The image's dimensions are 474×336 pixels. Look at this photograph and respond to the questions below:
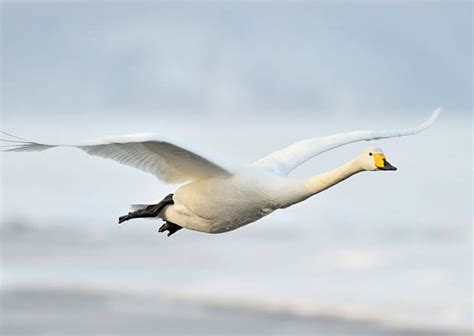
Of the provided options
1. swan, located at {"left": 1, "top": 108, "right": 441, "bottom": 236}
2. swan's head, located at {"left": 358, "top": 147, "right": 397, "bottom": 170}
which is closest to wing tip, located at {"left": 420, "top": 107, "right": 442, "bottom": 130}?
swan, located at {"left": 1, "top": 108, "right": 441, "bottom": 236}

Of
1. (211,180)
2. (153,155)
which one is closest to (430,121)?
(211,180)

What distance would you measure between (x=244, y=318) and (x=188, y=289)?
284 cm

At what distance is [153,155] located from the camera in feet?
42.5

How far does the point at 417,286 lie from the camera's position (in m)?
30.2

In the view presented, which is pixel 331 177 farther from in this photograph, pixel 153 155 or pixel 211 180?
pixel 153 155

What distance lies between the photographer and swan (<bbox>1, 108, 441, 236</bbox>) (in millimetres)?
12156

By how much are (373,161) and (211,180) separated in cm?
155

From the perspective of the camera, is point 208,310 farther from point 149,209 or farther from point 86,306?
point 149,209

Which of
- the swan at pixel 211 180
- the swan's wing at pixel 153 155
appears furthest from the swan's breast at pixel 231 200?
the swan's wing at pixel 153 155

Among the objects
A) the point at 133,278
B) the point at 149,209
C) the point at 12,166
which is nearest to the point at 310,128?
the point at 12,166

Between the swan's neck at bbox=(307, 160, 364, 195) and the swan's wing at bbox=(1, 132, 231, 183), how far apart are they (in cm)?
80

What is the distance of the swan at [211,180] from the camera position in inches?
479

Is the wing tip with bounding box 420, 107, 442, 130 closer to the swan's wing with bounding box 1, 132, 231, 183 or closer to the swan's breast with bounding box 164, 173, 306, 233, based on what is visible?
the swan's breast with bounding box 164, 173, 306, 233

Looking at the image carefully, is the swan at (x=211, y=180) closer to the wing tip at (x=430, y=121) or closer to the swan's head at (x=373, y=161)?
the swan's head at (x=373, y=161)
